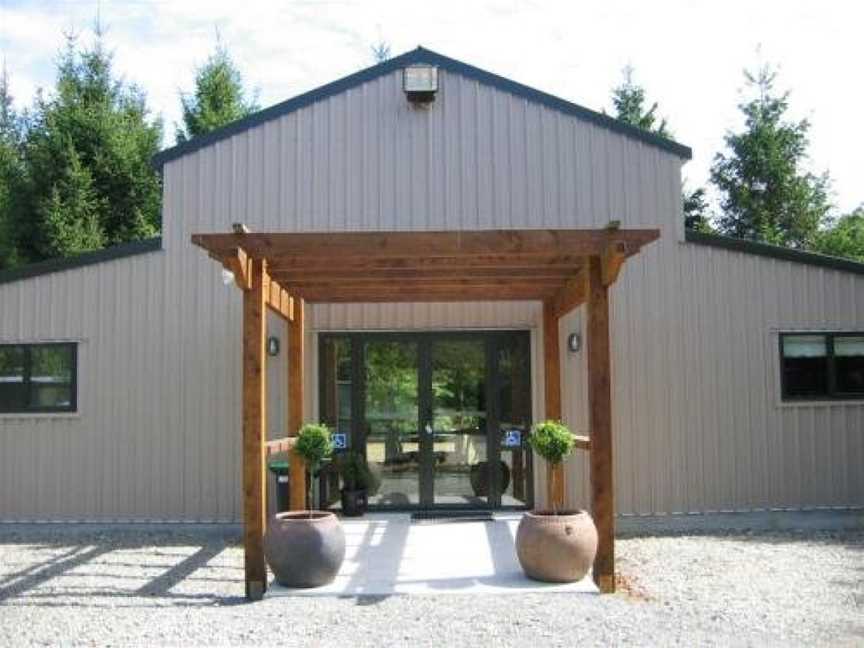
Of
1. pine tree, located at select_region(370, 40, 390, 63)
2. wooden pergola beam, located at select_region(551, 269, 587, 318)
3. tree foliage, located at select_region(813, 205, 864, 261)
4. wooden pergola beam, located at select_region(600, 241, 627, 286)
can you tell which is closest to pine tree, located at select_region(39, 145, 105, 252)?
pine tree, located at select_region(370, 40, 390, 63)

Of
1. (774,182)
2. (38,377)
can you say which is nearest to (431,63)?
(38,377)

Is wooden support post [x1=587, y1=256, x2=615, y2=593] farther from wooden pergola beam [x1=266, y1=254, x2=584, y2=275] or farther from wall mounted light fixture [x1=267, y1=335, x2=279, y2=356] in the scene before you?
wall mounted light fixture [x1=267, y1=335, x2=279, y2=356]

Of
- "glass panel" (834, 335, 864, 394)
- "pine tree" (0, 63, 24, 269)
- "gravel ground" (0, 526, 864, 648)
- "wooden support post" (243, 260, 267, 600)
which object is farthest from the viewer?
"pine tree" (0, 63, 24, 269)

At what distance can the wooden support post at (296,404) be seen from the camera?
9531 millimetres

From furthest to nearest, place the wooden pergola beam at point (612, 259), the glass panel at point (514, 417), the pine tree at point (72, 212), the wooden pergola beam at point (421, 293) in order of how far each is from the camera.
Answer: the pine tree at point (72, 212), the glass panel at point (514, 417), the wooden pergola beam at point (421, 293), the wooden pergola beam at point (612, 259)

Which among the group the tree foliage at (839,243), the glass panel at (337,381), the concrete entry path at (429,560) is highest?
the tree foliage at (839,243)

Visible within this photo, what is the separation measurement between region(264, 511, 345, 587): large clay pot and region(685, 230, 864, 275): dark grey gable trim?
19.8 ft

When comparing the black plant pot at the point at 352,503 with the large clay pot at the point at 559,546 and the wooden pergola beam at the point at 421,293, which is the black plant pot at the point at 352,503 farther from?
the large clay pot at the point at 559,546

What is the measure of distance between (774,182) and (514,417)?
47.4 ft

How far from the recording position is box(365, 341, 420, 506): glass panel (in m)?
11.4

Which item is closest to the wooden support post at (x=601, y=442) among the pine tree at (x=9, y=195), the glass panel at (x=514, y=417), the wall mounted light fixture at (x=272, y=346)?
the glass panel at (x=514, y=417)

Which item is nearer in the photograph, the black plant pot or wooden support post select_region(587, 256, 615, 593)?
wooden support post select_region(587, 256, 615, 593)

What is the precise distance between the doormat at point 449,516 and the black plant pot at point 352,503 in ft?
2.06

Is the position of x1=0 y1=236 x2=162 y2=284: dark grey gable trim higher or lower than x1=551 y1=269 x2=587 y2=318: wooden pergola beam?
higher
